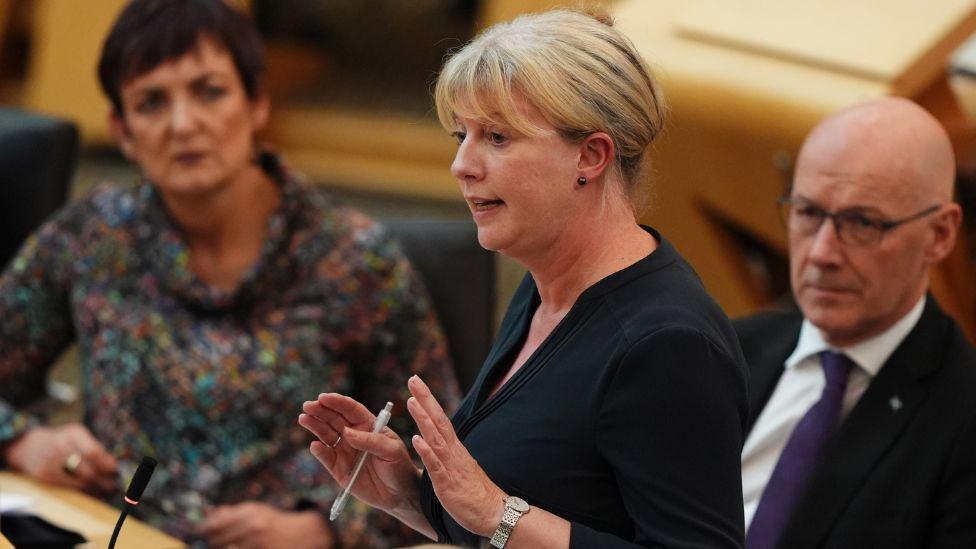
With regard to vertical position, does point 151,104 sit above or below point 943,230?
below

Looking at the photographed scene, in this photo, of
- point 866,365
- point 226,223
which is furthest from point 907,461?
point 226,223

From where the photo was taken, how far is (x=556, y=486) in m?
1.49

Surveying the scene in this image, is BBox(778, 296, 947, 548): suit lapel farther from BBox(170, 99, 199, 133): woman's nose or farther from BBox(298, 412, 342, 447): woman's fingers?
BBox(170, 99, 199, 133): woman's nose

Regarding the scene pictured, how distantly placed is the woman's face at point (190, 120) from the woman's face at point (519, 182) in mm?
1153

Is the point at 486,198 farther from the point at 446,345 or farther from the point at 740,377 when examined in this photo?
the point at 446,345

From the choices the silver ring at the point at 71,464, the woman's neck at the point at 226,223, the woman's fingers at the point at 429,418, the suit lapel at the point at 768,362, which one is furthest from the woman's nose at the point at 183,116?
the woman's fingers at the point at 429,418

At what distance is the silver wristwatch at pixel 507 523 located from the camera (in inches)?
57.3

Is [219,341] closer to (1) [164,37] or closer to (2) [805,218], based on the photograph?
(1) [164,37]

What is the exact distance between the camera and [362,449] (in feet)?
5.10

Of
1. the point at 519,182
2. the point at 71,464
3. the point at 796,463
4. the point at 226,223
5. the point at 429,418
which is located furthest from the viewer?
the point at 226,223

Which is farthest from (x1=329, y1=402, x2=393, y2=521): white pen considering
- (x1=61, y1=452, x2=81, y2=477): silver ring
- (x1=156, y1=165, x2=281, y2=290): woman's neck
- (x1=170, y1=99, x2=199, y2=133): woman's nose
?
(x1=170, y1=99, x2=199, y2=133): woman's nose

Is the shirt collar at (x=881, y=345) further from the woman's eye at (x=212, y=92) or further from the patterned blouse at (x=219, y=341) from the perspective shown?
the woman's eye at (x=212, y=92)

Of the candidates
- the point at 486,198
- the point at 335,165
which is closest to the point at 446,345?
the point at 486,198

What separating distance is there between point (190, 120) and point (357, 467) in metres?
1.17
